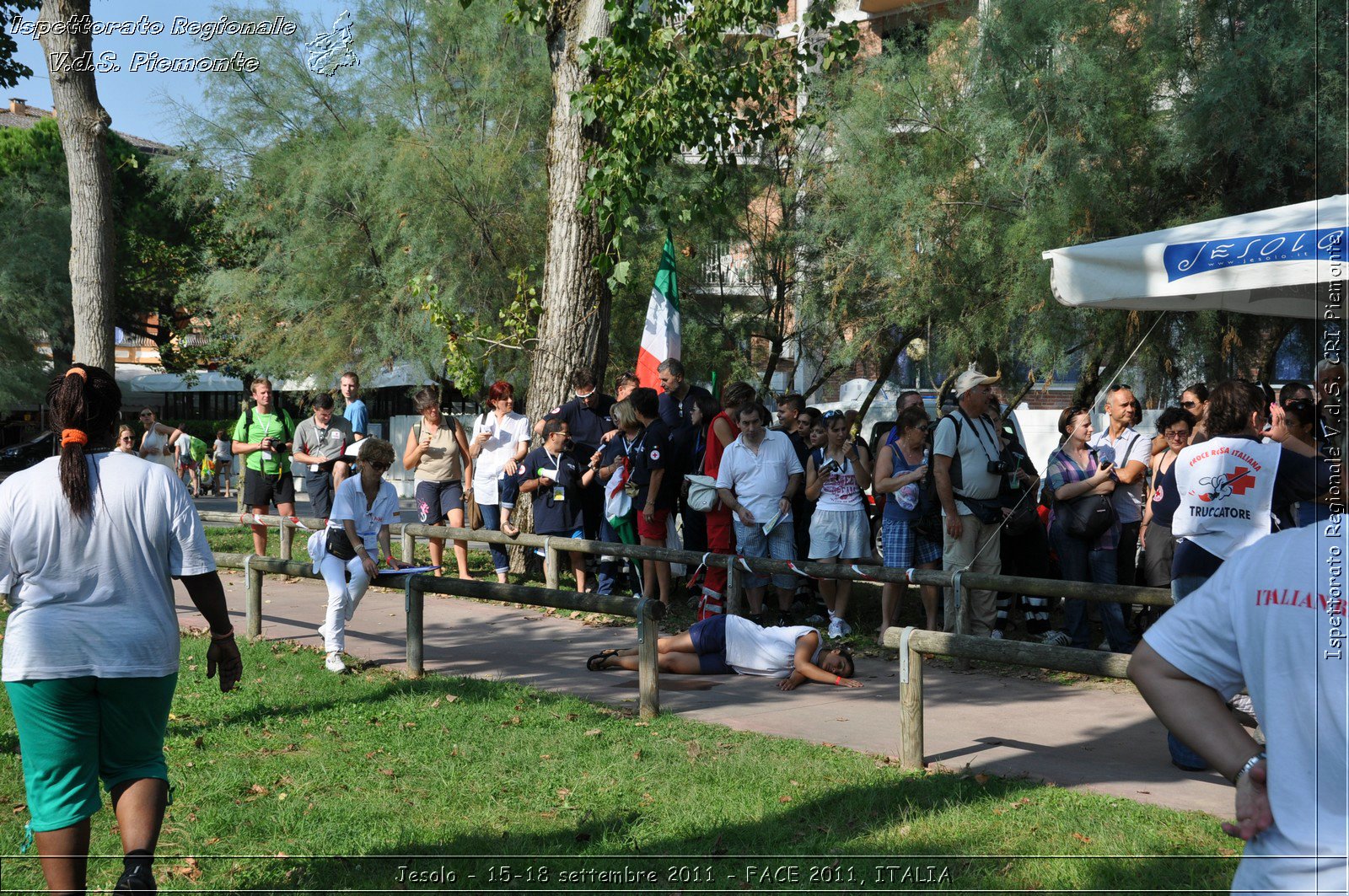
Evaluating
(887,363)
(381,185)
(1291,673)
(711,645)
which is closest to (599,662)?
(711,645)

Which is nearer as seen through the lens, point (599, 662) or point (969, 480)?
point (599, 662)

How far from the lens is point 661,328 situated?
1255cm

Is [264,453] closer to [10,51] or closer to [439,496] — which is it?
[439,496]

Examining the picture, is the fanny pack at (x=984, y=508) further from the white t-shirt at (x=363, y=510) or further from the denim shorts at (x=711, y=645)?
the white t-shirt at (x=363, y=510)

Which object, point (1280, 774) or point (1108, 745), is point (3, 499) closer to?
point (1280, 774)

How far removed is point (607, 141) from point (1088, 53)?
323 inches

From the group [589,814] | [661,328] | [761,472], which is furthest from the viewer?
[661,328]

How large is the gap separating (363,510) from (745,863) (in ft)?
14.5

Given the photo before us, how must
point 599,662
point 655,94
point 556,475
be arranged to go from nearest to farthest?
1. point 599,662
2. point 556,475
3. point 655,94

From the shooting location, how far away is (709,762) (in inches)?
233

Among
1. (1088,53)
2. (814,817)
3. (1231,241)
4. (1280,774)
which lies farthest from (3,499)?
(1088,53)

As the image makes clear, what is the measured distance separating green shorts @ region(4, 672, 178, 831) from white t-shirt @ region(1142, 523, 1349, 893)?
313 centimetres

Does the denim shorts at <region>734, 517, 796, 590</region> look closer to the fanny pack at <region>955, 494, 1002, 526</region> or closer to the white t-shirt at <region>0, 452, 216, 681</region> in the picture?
the fanny pack at <region>955, 494, 1002, 526</region>

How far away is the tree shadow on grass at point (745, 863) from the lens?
4.43 meters
